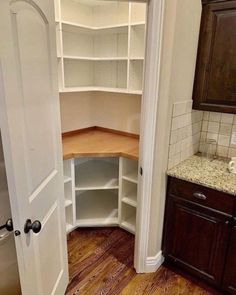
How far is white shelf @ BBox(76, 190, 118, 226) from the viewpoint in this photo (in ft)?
8.14

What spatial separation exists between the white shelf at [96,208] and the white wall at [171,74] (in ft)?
2.41

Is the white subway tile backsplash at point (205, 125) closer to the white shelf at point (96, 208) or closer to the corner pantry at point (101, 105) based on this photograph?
the corner pantry at point (101, 105)

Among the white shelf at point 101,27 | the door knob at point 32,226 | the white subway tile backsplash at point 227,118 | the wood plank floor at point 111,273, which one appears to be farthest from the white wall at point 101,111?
the door knob at point 32,226

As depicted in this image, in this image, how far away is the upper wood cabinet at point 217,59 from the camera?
5.34 feet

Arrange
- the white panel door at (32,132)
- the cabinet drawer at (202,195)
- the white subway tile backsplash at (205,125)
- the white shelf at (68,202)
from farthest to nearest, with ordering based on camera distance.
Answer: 1. the white shelf at (68,202)
2. the white subway tile backsplash at (205,125)
3. the cabinet drawer at (202,195)
4. the white panel door at (32,132)

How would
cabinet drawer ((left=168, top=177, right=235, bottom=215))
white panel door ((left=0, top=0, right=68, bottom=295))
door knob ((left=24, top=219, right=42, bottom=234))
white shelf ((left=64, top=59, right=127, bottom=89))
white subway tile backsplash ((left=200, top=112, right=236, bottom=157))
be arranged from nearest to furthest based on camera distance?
white panel door ((left=0, top=0, right=68, bottom=295)) < door knob ((left=24, top=219, right=42, bottom=234)) < cabinet drawer ((left=168, top=177, right=235, bottom=215)) < white subway tile backsplash ((left=200, top=112, right=236, bottom=157)) < white shelf ((left=64, top=59, right=127, bottom=89))

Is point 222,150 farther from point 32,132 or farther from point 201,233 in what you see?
point 32,132

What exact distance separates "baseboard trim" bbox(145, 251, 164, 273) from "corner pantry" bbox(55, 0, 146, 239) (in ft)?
1.49

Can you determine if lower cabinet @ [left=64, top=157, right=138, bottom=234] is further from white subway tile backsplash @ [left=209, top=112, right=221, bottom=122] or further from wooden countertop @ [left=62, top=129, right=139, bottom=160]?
white subway tile backsplash @ [left=209, top=112, right=221, bottom=122]

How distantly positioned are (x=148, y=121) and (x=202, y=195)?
651 millimetres

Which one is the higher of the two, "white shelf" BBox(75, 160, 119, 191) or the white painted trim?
the white painted trim

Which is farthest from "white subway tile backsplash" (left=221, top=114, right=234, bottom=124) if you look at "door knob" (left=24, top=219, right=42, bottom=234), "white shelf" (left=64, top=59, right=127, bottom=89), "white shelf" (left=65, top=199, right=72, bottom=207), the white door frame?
"door knob" (left=24, top=219, right=42, bottom=234)

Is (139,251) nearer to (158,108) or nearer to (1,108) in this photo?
(158,108)

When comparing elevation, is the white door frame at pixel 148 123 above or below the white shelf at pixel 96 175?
above
